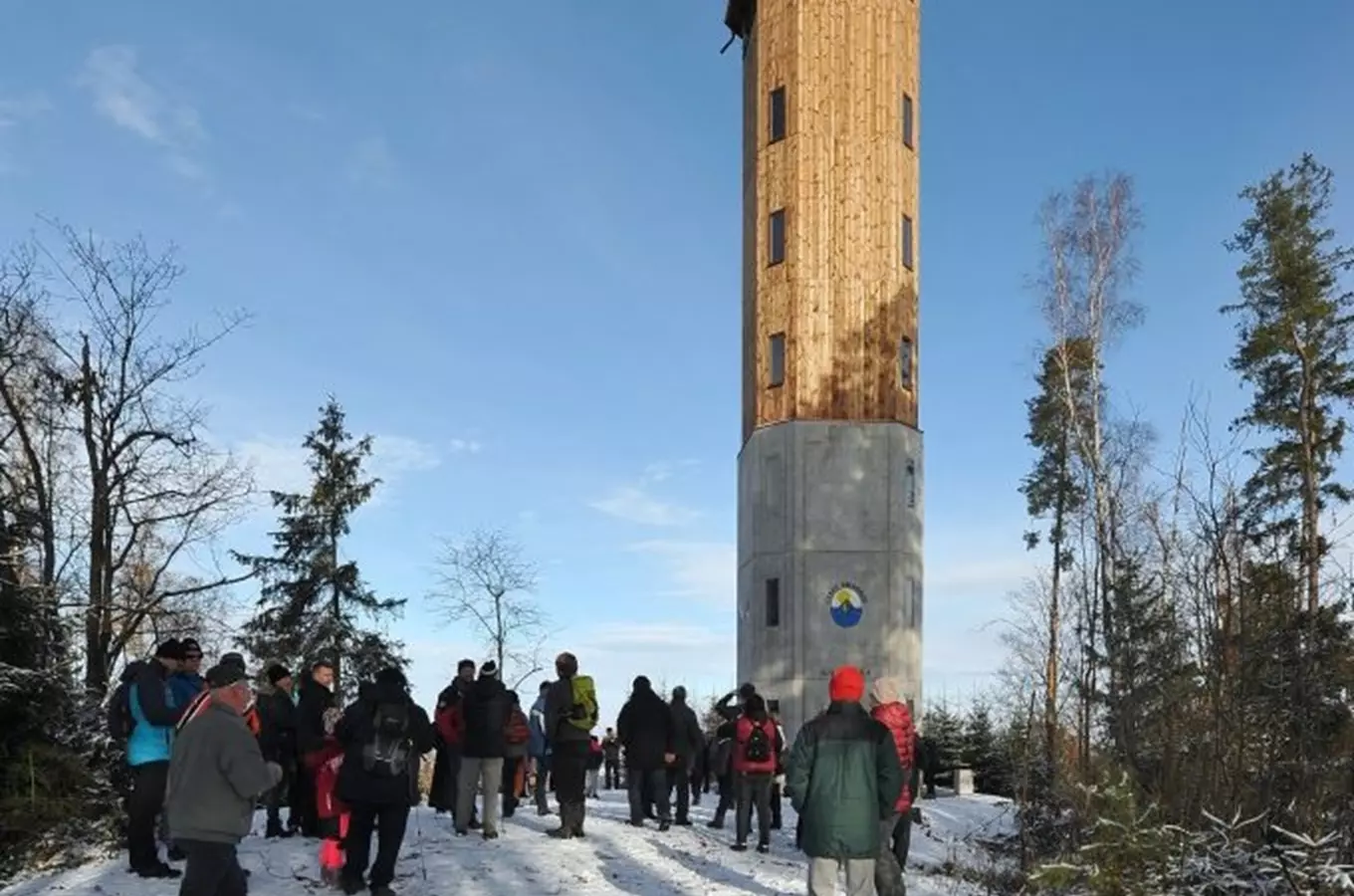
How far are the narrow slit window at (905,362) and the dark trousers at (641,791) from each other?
644 inches

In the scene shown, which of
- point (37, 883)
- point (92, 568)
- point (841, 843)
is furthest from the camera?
point (92, 568)

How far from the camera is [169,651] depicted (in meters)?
10.1

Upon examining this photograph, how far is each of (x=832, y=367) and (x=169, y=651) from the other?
69.2ft

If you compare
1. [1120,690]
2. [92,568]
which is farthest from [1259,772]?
[92,568]

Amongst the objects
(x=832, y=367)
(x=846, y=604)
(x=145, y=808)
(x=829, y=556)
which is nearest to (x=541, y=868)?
(x=145, y=808)

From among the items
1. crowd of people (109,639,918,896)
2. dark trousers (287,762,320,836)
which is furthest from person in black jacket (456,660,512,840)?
dark trousers (287,762,320,836)

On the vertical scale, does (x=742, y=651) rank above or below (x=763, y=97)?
below

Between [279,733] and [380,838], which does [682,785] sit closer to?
[279,733]

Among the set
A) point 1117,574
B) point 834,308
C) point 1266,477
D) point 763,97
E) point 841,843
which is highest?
point 763,97

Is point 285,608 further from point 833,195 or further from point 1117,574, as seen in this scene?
point 1117,574

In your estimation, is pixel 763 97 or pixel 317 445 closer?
pixel 763 97

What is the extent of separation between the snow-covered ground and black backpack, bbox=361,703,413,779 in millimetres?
1404

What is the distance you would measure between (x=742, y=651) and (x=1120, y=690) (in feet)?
65.3

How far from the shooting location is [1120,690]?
11.2 meters
